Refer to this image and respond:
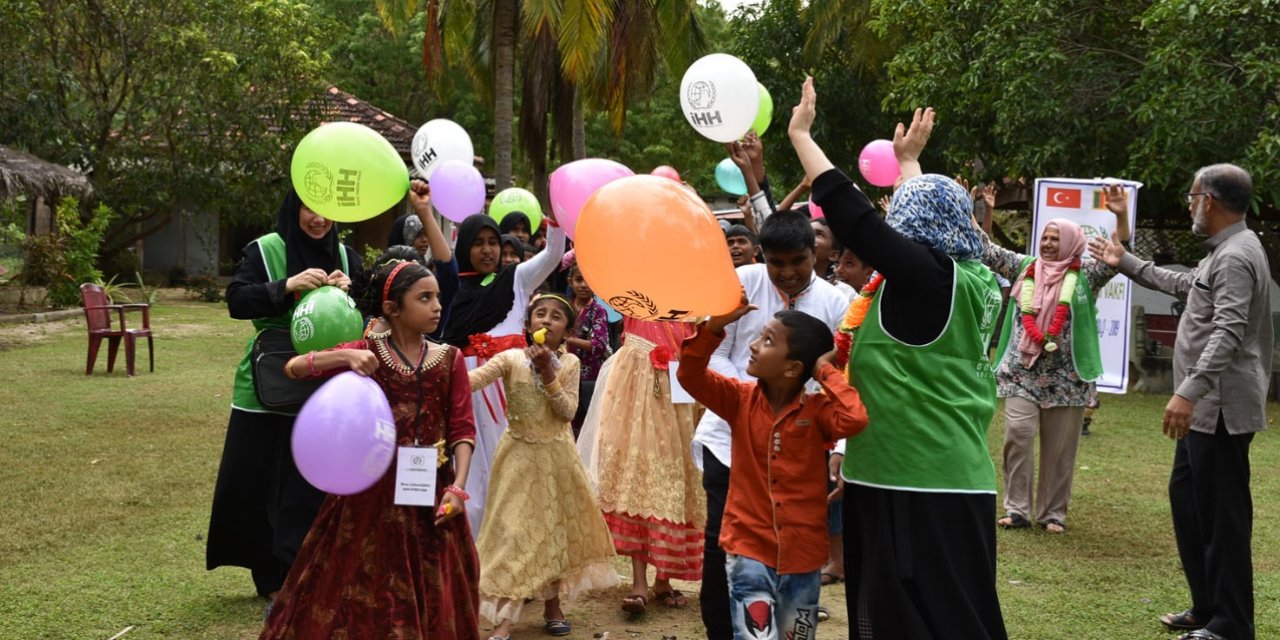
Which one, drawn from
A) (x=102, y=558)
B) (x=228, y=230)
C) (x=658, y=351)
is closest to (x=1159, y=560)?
(x=658, y=351)

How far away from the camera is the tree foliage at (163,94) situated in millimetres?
22547

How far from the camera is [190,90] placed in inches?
960

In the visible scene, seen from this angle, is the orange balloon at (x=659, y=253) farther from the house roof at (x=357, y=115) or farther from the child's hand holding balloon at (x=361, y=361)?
the house roof at (x=357, y=115)

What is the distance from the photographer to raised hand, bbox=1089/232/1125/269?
16.5 ft

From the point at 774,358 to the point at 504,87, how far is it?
46.8 ft

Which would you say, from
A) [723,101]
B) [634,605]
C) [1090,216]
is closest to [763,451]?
[634,605]

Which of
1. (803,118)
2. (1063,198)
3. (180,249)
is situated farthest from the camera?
(180,249)

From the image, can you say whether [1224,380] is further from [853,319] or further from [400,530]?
[400,530]

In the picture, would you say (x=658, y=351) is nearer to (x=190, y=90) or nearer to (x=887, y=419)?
(x=887, y=419)

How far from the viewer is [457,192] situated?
22.4 feet

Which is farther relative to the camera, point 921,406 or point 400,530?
point 400,530

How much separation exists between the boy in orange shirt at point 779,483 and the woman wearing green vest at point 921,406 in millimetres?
202

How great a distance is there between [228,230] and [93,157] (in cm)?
645

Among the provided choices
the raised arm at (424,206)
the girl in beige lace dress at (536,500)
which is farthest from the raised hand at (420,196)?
the girl in beige lace dress at (536,500)
